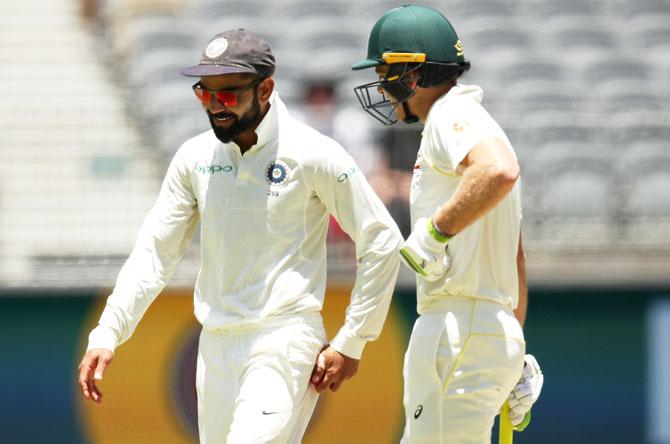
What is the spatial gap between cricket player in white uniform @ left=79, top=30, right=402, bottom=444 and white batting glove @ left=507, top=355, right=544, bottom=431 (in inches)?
21.1

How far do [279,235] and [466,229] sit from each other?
717mm

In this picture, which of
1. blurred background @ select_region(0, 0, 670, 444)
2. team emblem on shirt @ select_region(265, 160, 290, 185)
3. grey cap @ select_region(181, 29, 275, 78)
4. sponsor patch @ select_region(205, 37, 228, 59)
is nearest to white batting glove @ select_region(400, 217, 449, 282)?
team emblem on shirt @ select_region(265, 160, 290, 185)

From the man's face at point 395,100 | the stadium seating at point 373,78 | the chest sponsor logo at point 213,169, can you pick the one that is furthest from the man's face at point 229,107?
the stadium seating at point 373,78

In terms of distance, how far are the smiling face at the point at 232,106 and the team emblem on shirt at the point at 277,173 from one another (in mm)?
158

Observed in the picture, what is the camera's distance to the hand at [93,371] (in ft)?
14.9

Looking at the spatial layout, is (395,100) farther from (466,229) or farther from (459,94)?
(466,229)

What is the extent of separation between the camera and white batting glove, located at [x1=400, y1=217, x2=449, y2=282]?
4133 millimetres

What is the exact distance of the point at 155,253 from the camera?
489cm

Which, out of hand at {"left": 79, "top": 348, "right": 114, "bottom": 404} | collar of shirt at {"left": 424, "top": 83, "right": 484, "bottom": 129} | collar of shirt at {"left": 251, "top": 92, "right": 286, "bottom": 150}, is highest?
collar of shirt at {"left": 424, "top": 83, "right": 484, "bottom": 129}

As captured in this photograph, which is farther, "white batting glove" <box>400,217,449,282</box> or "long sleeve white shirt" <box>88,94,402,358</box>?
"long sleeve white shirt" <box>88,94,402,358</box>

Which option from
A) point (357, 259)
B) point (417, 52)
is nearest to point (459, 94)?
point (417, 52)

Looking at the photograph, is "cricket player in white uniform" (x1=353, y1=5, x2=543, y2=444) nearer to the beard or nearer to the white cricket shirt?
the white cricket shirt

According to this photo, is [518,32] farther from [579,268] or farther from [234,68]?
[234,68]

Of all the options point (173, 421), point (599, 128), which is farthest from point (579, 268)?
point (173, 421)
